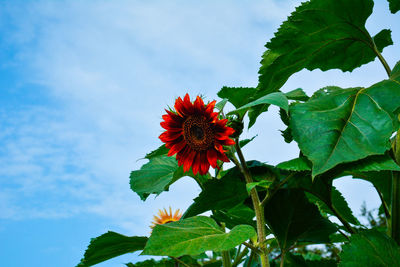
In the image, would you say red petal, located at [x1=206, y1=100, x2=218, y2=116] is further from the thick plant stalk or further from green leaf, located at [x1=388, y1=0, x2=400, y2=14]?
green leaf, located at [x1=388, y1=0, x2=400, y2=14]

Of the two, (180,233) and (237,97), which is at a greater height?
(237,97)

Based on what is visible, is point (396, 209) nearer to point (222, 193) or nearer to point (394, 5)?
point (222, 193)

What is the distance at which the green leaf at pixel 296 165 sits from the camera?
911mm

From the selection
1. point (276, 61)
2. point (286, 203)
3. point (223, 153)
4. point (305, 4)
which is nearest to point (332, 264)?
point (286, 203)

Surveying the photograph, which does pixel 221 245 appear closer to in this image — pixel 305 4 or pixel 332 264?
pixel 332 264

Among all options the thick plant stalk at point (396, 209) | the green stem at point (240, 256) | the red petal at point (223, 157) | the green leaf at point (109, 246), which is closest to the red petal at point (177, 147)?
the red petal at point (223, 157)

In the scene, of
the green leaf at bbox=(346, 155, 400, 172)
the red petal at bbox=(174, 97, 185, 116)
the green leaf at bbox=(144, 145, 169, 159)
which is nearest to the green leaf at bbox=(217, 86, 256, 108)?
the red petal at bbox=(174, 97, 185, 116)

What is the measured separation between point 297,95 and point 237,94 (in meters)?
0.15

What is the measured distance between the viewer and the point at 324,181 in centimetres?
106

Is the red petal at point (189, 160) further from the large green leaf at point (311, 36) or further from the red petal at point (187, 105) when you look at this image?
the large green leaf at point (311, 36)

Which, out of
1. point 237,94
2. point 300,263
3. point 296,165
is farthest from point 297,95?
point 300,263

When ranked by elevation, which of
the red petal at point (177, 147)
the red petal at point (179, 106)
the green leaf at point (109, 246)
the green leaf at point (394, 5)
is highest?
the green leaf at point (394, 5)

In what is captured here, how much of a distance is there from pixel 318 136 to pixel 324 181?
0.66ft

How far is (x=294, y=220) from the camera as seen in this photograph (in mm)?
1134
